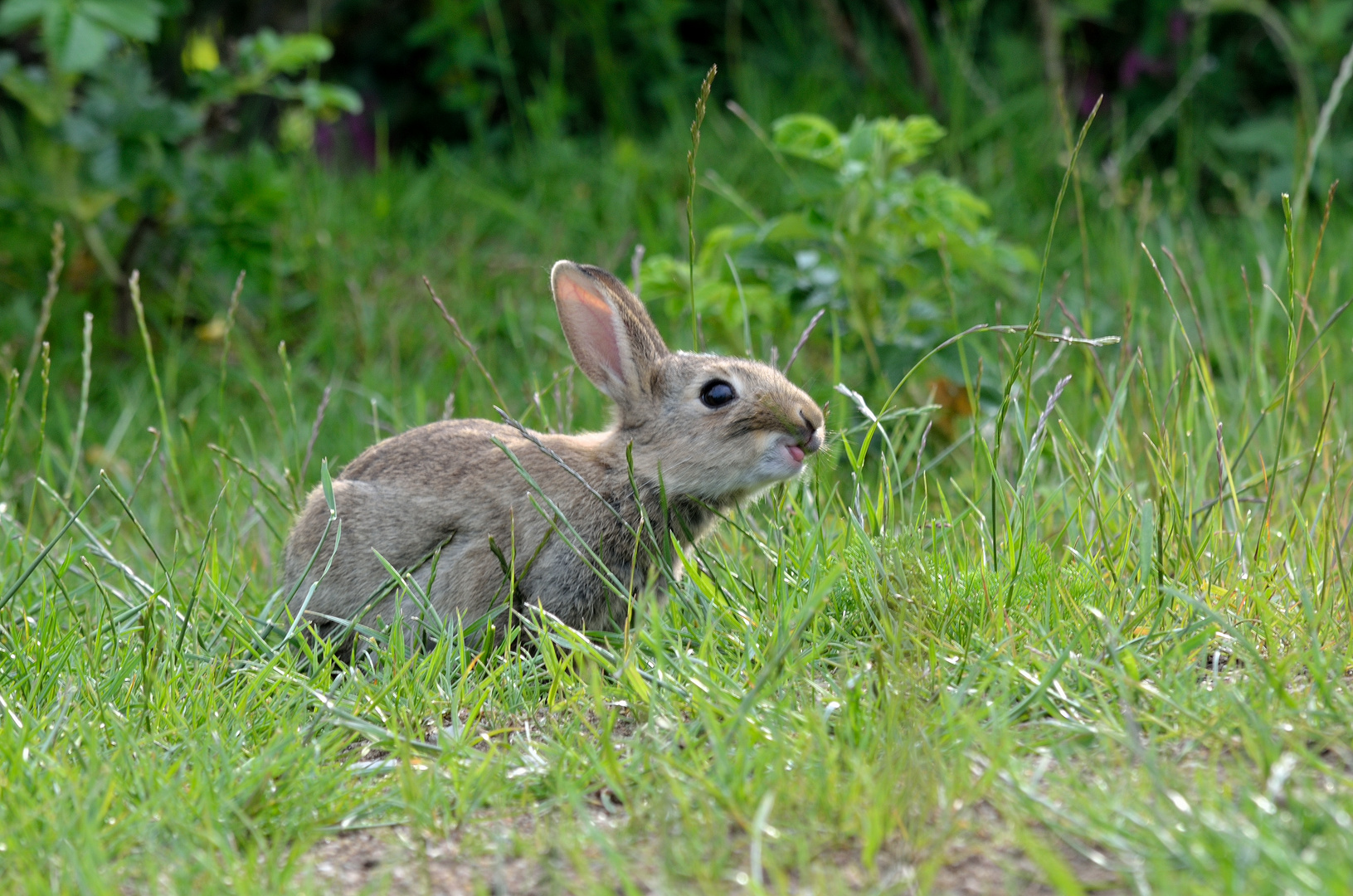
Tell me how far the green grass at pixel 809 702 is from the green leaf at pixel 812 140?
78cm

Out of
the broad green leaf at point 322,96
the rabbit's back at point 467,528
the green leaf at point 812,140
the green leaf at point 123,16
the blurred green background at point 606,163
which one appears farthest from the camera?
the broad green leaf at point 322,96

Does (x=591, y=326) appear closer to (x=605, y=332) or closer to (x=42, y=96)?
(x=605, y=332)

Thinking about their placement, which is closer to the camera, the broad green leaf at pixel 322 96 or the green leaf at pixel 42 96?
the green leaf at pixel 42 96

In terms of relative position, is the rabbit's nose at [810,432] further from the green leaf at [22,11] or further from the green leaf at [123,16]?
the green leaf at [22,11]

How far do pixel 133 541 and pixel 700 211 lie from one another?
10.4 feet

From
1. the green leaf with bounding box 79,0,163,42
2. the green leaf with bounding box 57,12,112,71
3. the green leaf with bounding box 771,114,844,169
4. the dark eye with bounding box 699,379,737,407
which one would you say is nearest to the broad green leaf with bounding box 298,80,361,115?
the green leaf with bounding box 79,0,163,42

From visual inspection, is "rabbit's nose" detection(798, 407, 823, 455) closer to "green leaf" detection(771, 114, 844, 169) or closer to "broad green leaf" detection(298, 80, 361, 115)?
"green leaf" detection(771, 114, 844, 169)

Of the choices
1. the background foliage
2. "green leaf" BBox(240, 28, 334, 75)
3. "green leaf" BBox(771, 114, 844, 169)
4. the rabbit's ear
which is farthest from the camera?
"green leaf" BBox(240, 28, 334, 75)

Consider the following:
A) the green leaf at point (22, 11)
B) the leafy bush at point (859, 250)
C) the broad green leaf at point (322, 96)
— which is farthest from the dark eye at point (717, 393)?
the green leaf at point (22, 11)

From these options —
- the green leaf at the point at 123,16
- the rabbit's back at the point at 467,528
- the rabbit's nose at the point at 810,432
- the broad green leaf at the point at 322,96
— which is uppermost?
the green leaf at the point at 123,16

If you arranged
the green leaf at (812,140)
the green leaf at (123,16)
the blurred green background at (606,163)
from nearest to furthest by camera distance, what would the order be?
the green leaf at (812,140), the blurred green background at (606,163), the green leaf at (123,16)

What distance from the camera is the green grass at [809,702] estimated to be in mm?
2131

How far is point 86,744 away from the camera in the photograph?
2598 millimetres

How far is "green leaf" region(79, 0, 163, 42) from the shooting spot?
211 inches
